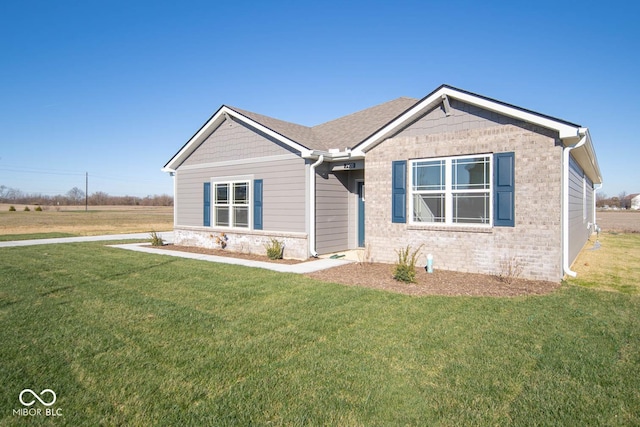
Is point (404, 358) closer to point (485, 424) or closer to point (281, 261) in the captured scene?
point (485, 424)

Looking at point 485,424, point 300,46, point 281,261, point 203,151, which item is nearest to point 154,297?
point 281,261

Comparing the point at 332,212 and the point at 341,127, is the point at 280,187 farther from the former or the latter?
the point at 341,127

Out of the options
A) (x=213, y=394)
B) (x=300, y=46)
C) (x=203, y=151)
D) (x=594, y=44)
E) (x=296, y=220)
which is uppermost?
(x=300, y=46)

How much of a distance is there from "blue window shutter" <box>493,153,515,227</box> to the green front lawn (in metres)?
1.84

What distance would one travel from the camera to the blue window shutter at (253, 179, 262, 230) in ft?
41.0

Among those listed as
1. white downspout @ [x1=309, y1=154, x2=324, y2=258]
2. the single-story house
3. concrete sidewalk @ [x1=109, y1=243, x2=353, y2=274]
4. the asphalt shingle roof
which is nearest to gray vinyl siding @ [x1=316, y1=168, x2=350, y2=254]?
the single-story house

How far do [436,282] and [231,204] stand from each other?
8.25m

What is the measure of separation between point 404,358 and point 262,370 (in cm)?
156

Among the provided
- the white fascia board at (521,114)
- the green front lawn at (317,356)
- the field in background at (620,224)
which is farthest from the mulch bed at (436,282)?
the field in background at (620,224)

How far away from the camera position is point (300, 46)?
14.2 metres

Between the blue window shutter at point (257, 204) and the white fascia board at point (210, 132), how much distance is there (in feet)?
5.67

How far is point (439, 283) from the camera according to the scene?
7898mm

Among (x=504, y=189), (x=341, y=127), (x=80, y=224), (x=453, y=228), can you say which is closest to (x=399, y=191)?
(x=453, y=228)

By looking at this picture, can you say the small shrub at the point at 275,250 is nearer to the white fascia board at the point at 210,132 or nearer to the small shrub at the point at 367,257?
the small shrub at the point at 367,257
